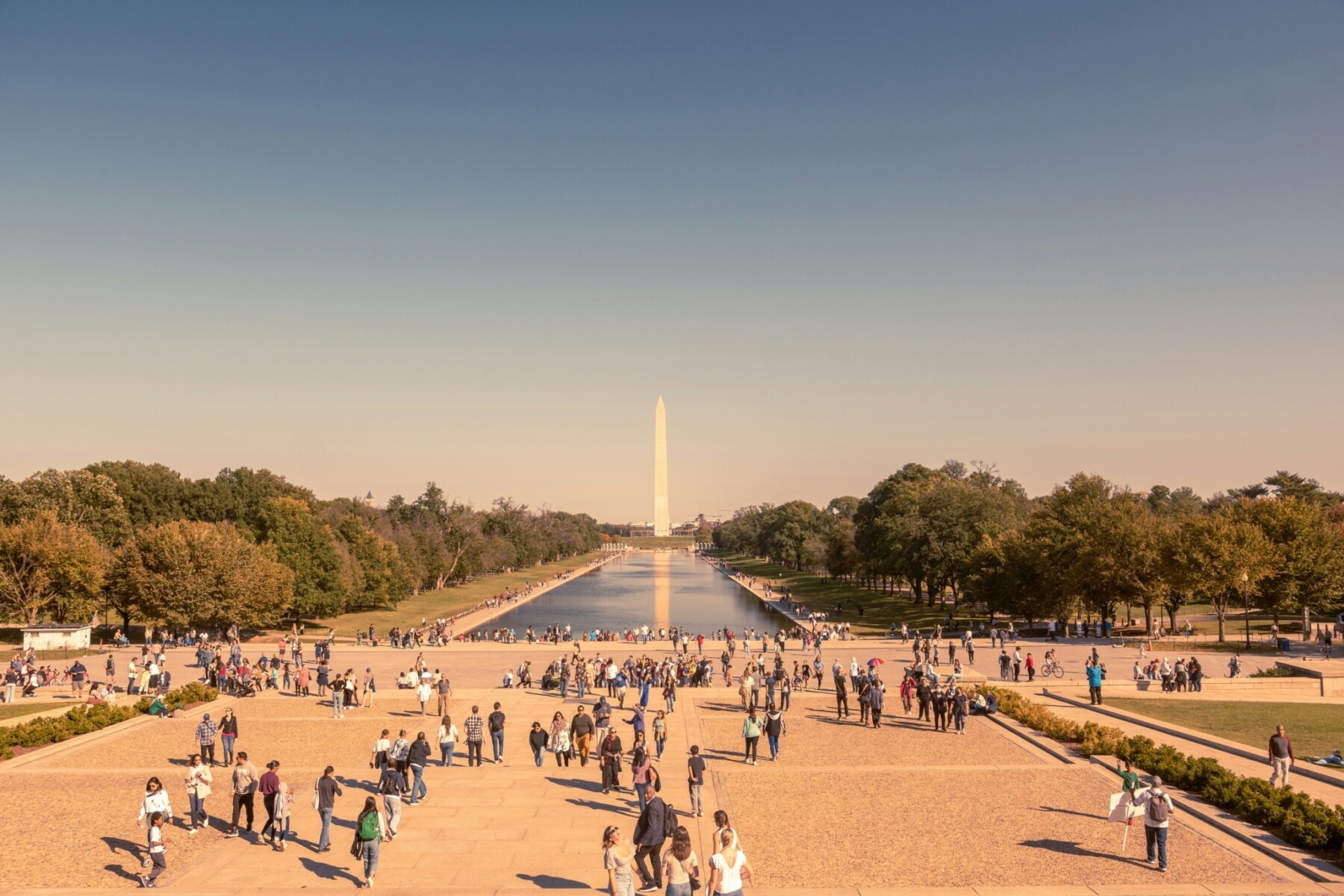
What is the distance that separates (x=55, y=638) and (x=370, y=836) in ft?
151

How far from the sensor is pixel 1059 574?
57.8 metres

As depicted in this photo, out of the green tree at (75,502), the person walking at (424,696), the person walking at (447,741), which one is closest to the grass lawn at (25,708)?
the person walking at (424,696)

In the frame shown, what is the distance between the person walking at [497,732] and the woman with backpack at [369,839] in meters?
7.79

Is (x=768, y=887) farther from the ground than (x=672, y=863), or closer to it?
closer to it

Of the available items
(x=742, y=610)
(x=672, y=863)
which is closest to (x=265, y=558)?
(x=742, y=610)

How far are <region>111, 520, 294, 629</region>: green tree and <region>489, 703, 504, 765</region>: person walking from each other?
130 feet

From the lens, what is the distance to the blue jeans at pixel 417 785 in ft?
63.5

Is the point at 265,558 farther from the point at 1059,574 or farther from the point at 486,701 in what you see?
the point at 1059,574

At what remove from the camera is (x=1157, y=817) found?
15.1m

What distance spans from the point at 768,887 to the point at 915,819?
5.28 meters

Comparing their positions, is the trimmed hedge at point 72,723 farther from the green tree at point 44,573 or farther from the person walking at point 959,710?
the green tree at point 44,573

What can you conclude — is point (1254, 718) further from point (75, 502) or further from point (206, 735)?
point (75, 502)

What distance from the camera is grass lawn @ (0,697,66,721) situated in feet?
103

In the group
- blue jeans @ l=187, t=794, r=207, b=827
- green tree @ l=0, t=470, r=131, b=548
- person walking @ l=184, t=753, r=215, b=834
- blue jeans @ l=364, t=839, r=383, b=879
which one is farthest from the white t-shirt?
green tree @ l=0, t=470, r=131, b=548
